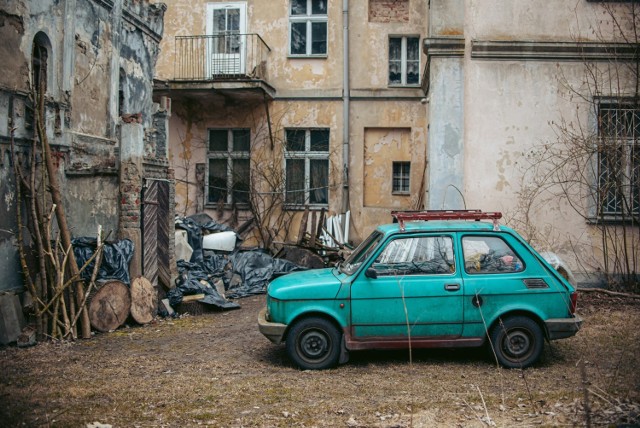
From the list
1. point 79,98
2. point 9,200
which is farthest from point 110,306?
point 79,98

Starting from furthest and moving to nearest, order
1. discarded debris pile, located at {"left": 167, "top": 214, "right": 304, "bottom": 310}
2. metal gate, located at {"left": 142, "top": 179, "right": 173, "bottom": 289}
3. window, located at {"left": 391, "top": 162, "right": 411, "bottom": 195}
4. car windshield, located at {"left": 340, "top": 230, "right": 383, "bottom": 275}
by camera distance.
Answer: window, located at {"left": 391, "top": 162, "right": 411, "bottom": 195}, discarded debris pile, located at {"left": 167, "top": 214, "right": 304, "bottom": 310}, metal gate, located at {"left": 142, "top": 179, "right": 173, "bottom": 289}, car windshield, located at {"left": 340, "top": 230, "right": 383, "bottom": 275}

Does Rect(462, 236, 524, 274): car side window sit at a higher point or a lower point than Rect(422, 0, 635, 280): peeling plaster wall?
lower

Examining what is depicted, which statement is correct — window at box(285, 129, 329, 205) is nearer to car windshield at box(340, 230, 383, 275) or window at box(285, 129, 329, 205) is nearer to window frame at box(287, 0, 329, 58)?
window frame at box(287, 0, 329, 58)

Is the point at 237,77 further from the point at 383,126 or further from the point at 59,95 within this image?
the point at 59,95

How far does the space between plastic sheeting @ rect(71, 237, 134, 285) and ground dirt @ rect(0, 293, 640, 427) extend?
109cm

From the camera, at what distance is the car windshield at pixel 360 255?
7219 millimetres

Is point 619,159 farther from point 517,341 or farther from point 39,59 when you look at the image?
point 39,59

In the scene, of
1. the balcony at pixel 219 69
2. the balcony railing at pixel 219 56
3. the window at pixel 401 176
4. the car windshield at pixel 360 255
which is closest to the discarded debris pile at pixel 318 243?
the window at pixel 401 176

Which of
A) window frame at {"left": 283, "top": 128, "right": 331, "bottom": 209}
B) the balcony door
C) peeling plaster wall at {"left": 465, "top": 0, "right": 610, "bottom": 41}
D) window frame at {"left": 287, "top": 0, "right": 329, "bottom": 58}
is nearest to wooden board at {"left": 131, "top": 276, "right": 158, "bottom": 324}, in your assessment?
peeling plaster wall at {"left": 465, "top": 0, "right": 610, "bottom": 41}

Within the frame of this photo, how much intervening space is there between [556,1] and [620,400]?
28.8 ft

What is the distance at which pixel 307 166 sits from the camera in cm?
1792

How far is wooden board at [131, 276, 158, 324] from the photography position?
9.74 meters

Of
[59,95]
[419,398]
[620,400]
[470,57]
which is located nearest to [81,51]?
[59,95]

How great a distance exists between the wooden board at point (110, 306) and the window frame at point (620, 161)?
8528 mm
